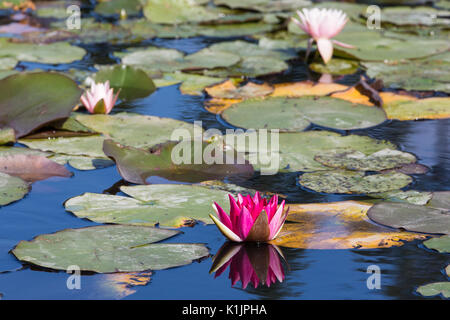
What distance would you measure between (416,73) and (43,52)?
2845mm

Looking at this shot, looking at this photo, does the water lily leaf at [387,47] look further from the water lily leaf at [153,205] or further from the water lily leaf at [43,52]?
the water lily leaf at [153,205]

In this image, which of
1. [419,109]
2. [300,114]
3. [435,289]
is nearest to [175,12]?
[300,114]

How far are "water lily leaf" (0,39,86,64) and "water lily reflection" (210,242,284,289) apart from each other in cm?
315

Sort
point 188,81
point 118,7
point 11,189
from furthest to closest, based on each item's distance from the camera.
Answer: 1. point 118,7
2. point 188,81
3. point 11,189

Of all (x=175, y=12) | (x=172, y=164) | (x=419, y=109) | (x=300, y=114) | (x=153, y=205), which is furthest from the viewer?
(x=175, y=12)

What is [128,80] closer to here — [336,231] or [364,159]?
[364,159]

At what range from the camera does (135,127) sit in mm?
3562

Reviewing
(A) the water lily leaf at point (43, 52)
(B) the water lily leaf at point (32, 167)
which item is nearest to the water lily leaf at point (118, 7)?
(A) the water lily leaf at point (43, 52)

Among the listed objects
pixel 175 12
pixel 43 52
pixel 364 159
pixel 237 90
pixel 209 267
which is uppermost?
pixel 175 12

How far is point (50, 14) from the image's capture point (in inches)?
272

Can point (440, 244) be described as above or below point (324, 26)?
below

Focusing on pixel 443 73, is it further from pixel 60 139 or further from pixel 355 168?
A: pixel 60 139

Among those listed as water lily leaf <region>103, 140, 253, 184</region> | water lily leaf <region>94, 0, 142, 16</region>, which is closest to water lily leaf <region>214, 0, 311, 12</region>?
water lily leaf <region>94, 0, 142, 16</region>

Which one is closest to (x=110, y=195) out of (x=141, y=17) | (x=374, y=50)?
(x=374, y=50)
